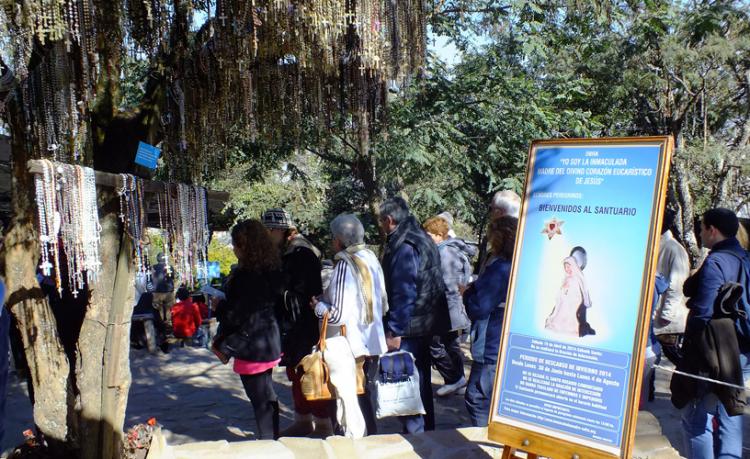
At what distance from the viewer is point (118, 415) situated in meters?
3.42

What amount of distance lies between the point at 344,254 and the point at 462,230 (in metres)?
22.1

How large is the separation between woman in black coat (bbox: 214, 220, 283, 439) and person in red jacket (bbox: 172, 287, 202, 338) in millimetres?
5526

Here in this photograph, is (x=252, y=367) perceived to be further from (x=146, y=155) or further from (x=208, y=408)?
(x=208, y=408)

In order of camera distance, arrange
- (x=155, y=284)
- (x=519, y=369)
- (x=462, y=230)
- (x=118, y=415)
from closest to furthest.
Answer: (x=519, y=369), (x=118, y=415), (x=155, y=284), (x=462, y=230)

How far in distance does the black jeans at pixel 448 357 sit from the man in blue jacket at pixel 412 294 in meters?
1.41

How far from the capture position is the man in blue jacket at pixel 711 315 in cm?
381

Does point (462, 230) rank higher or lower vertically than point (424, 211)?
lower

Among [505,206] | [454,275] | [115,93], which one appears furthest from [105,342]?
[454,275]

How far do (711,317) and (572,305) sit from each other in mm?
1389

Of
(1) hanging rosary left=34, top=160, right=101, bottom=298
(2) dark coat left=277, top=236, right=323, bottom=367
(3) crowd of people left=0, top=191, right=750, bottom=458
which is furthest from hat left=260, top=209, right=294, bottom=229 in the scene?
(1) hanging rosary left=34, top=160, right=101, bottom=298

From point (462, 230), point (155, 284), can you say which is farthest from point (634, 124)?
point (155, 284)

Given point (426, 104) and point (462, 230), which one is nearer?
point (426, 104)

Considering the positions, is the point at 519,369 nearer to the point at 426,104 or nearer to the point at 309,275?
the point at 309,275

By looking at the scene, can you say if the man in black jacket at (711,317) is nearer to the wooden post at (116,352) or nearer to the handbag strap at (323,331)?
the handbag strap at (323,331)
